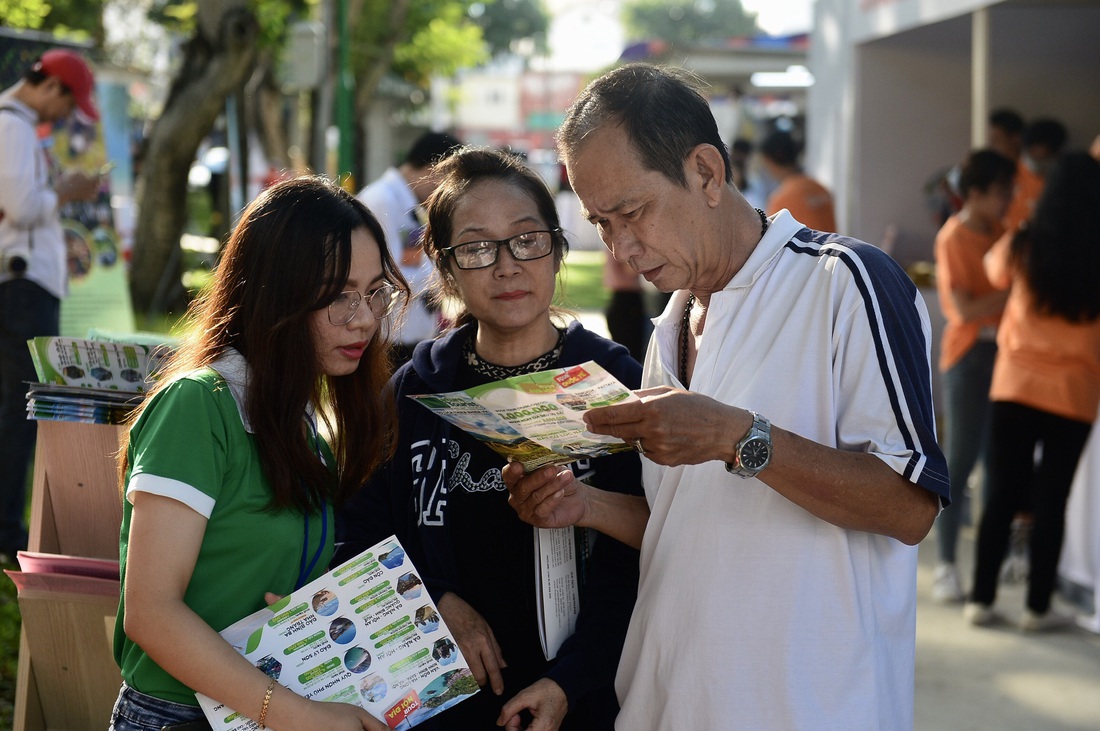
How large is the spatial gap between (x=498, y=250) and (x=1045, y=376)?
3477 millimetres

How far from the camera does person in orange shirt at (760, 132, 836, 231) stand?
7.75m

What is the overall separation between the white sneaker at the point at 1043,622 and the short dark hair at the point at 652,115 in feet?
13.0

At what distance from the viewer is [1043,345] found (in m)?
5.08

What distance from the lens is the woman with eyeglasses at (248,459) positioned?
1873mm

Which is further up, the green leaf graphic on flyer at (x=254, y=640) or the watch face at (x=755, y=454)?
the watch face at (x=755, y=454)

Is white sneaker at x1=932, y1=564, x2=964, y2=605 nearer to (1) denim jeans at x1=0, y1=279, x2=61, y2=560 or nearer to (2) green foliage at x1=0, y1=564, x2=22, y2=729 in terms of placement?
(2) green foliage at x1=0, y1=564, x2=22, y2=729

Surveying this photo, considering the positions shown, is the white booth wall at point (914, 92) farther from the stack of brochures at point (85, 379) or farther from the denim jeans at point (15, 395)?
the stack of brochures at point (85, 379)

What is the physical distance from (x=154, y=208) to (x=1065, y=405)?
9828 mm

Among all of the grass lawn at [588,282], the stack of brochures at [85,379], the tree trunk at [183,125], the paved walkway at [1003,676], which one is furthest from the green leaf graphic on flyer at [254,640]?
the grass lawn at [588,282]

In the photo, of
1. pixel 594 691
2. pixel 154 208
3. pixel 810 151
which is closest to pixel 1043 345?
pixel 594 691

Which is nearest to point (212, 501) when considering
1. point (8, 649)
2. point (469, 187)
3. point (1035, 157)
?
point (469, 187)

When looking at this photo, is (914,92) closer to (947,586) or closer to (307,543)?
(947,586)

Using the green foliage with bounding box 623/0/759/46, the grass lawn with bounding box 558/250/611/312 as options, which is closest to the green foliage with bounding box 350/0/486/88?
the grass lawn with bounding box 558/250/611/312

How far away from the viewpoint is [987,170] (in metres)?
5.85
